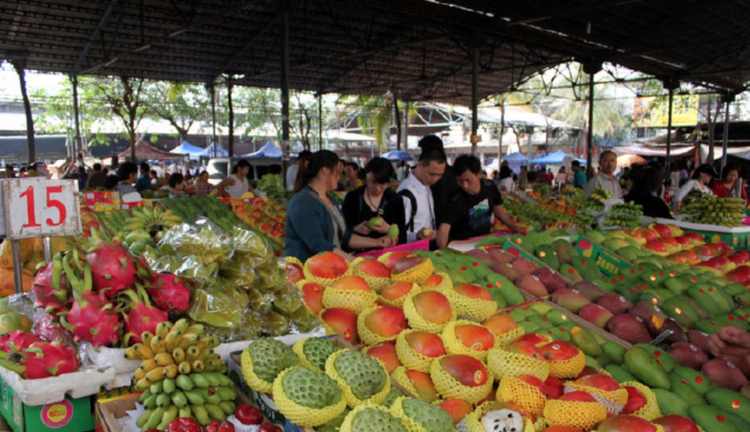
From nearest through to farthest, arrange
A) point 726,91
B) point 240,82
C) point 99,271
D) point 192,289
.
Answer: point 99,271 < point 192,289 < point 240,82 < point 726,91

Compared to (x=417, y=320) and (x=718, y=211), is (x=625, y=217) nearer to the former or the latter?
(x=718, y=211)

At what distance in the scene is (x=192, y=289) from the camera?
180cm

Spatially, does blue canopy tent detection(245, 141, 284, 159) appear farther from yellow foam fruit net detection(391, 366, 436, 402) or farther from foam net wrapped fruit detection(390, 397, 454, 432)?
foam net wrapped fruit detection(390, 397, 454, 432)

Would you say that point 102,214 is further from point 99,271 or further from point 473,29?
point 473,29

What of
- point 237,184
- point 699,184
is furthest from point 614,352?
point 237,184

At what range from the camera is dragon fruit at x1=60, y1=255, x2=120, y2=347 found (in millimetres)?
1564

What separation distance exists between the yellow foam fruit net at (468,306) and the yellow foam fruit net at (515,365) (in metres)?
0.39

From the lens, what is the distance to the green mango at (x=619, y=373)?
6.87 ft

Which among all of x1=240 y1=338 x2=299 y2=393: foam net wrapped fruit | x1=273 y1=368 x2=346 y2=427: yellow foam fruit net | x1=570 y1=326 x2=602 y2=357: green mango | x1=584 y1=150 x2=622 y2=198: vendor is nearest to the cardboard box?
x1=240 y1=338 x2=299 y2=393: foam net wrapped fruit

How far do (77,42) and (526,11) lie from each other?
9557mm

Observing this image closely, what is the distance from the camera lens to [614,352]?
2258 mm

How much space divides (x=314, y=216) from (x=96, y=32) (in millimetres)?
10413

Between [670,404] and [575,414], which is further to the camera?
[670,404]

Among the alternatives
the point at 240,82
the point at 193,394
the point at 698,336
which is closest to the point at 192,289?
the point at 193,394
